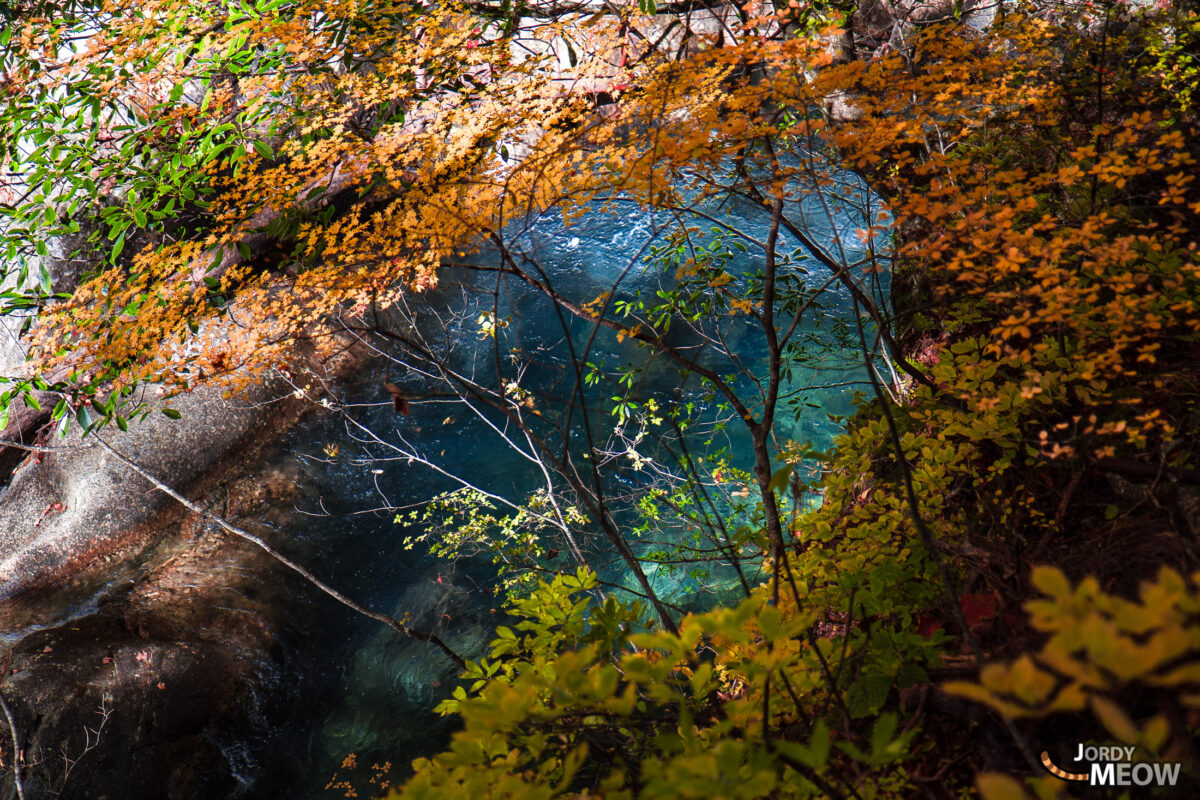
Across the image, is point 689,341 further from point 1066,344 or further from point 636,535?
point 1066,344

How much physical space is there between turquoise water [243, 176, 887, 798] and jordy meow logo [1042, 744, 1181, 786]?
3.30 metres

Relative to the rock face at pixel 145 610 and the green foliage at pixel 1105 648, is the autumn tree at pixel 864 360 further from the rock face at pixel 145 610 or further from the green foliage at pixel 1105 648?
the rock face at pixel 145 610

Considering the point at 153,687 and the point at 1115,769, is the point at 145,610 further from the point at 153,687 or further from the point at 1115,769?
the point at 1115,769

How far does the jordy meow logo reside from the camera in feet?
5.18

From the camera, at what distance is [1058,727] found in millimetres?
1858

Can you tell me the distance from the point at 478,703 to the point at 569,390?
23.1ft

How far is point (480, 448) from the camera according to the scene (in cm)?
796

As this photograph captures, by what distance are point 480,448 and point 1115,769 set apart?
22.8ft

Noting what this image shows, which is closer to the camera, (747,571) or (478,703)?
(478,703)

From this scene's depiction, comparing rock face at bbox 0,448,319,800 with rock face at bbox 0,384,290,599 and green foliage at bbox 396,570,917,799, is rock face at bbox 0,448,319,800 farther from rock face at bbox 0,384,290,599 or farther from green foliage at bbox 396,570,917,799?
green foliage at bbox 396,570,917,799

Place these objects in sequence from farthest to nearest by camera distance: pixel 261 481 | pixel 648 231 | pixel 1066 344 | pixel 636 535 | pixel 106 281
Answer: pixel 648 231 < pixel 261 481 < pixel 636 535 < pixel 106 281 < pixel 1066 344

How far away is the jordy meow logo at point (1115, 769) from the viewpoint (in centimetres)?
158

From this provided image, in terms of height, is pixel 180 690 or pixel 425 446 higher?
pixel 425 446

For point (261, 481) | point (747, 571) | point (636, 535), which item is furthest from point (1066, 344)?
point (261, 481)
